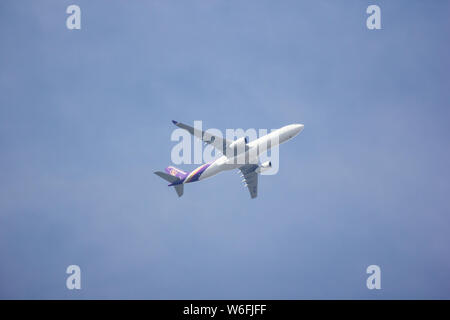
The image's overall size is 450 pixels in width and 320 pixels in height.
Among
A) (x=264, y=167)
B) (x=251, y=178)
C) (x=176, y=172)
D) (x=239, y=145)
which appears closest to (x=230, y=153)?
(x=239, y=145)

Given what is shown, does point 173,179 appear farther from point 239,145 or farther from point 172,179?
point 239,145

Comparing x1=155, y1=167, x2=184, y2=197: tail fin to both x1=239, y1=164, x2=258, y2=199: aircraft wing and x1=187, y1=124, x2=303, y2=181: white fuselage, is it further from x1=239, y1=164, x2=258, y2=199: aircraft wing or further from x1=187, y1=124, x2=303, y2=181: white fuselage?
x1=239, y1=164, x2=258, y2=199: aircraft wing

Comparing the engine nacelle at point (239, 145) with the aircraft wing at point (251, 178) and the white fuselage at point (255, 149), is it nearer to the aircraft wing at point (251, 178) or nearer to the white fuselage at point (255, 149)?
the white fuselage at point (255, 149)

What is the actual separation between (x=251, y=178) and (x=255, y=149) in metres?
12.8

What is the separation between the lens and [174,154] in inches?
3083

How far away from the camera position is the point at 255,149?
73.4 metres

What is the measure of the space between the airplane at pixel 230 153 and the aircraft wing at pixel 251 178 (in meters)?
0.96

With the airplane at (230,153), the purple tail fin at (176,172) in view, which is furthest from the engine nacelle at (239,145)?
the purple tail fin at (176,172)

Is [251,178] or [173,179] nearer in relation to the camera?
[173,179]

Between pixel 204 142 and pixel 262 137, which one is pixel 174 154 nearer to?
pixel 204 142
